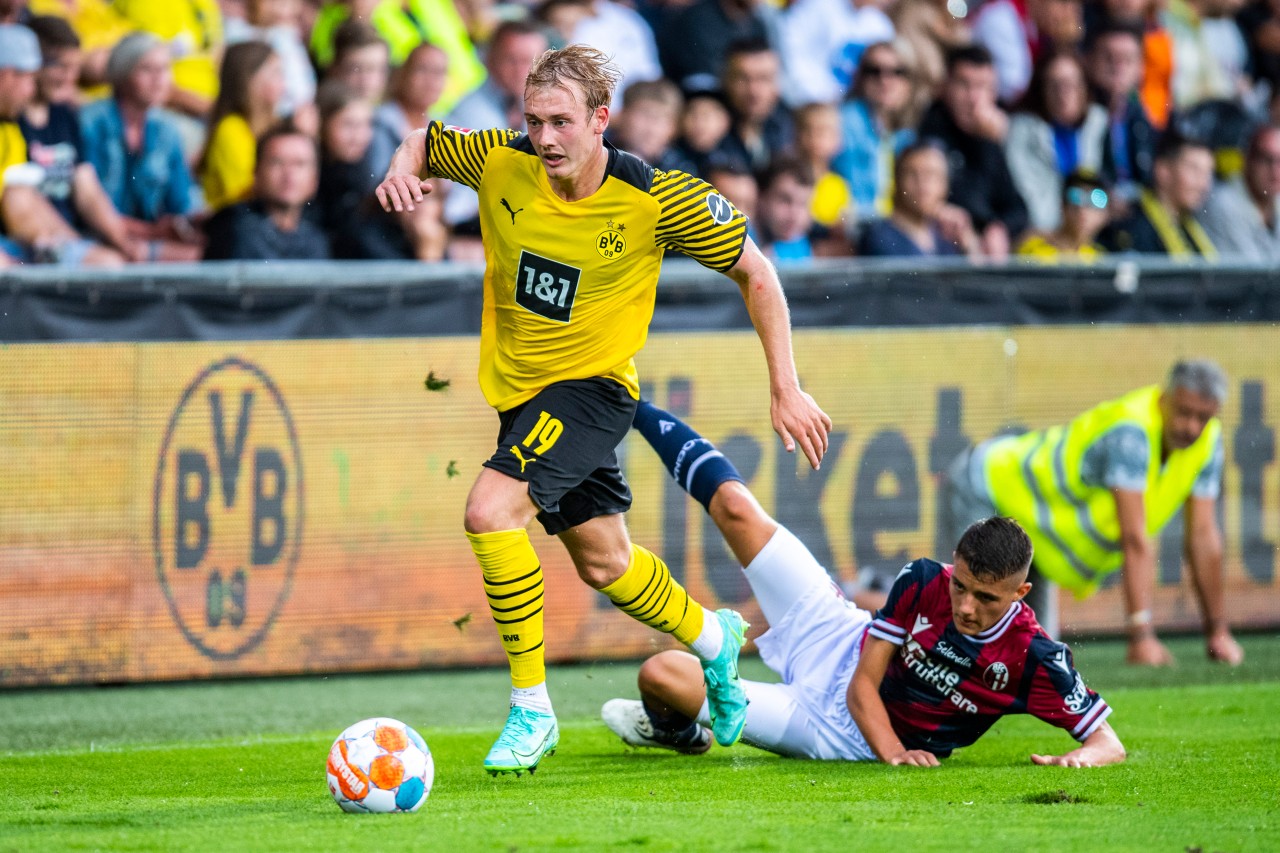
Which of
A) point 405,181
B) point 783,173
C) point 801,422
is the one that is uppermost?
point 405,181

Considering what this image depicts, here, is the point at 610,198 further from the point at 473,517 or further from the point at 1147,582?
the point at 1147,582

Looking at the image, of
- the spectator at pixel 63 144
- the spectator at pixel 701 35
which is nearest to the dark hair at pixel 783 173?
the spectator at pixel 701 35

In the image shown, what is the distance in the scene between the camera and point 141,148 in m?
9.56

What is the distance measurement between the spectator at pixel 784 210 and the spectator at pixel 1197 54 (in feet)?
14.7

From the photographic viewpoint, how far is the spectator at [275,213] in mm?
9203

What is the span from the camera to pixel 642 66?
1156 centimetres

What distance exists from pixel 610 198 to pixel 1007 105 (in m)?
7.72

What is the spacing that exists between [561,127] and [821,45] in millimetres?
7477

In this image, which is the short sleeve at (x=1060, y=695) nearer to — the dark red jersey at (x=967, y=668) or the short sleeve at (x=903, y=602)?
the dark red jersey at (x=967, y=668)

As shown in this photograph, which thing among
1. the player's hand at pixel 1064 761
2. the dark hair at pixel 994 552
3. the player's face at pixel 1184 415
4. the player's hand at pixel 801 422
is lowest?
the player's hand at pixel 1064 761

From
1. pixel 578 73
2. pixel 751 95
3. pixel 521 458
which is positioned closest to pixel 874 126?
pixel 751 95

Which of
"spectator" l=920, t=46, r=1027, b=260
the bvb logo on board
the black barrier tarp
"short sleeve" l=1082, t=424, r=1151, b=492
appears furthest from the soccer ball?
"spectator" l=920, t=46, r=1027, b=260

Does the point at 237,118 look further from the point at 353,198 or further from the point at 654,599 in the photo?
the point at 654,599

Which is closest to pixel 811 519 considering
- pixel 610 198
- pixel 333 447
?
pixel 333 447
